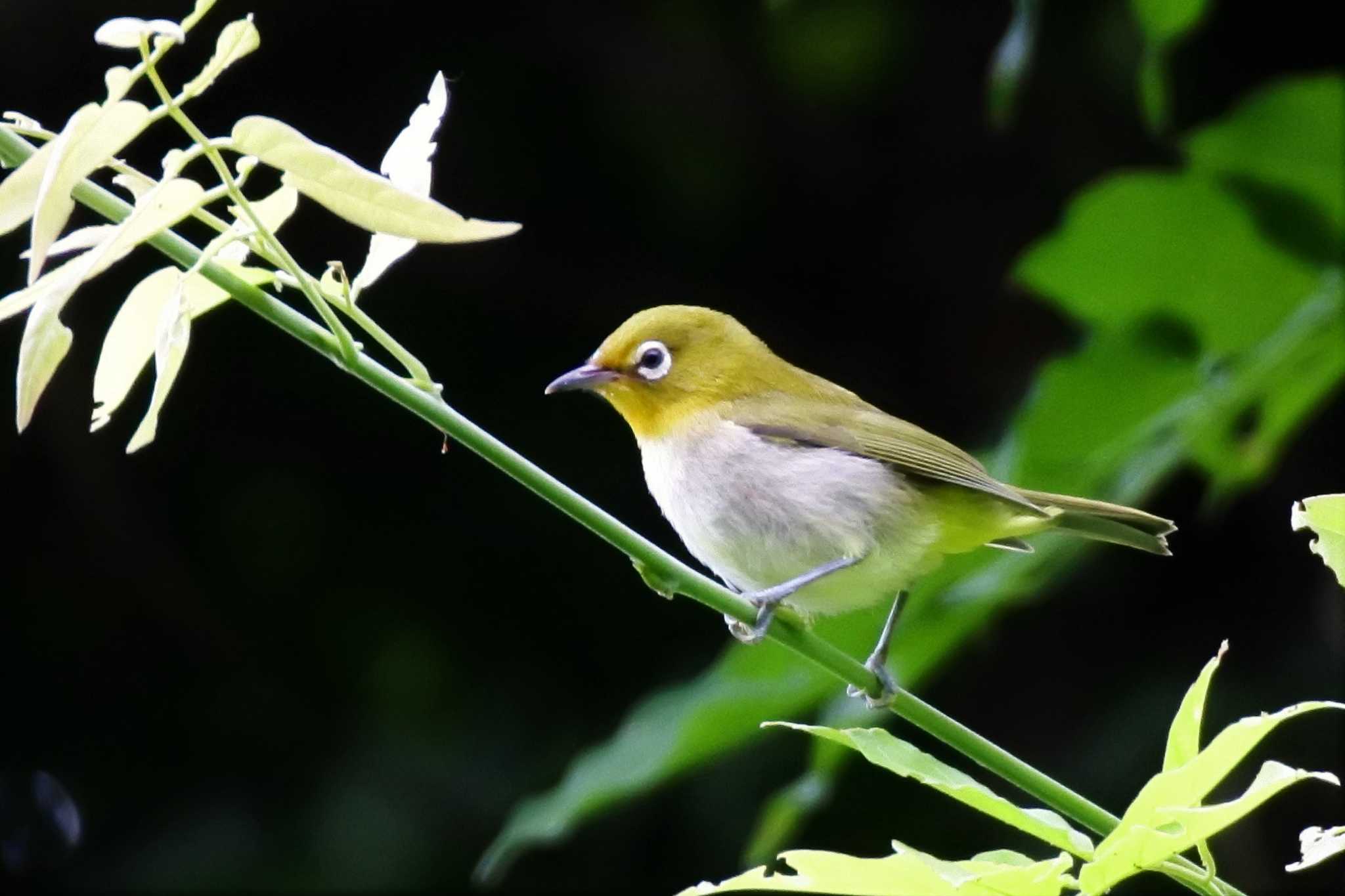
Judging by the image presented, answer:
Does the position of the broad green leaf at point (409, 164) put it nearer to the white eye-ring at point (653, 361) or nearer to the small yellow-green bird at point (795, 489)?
the small yellow-green bird at point (795, 489)

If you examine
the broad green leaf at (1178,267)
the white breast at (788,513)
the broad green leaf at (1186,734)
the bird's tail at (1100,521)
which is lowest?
the broad green leaf at (1186,734)

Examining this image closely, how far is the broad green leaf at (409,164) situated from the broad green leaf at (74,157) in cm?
21

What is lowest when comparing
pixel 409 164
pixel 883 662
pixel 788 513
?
pixel 409 164

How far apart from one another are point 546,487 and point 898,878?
1.35 feet

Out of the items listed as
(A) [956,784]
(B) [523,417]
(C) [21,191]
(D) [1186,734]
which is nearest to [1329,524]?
(D) [1186,734]

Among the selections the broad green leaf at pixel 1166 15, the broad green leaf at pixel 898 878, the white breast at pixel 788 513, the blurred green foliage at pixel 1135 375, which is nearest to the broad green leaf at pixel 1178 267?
the blurred green foliage at pixel 1135 375

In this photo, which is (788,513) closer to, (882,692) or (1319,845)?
(882,692)

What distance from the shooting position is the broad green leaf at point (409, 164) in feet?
4.36

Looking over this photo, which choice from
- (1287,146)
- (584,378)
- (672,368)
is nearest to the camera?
(584,378)

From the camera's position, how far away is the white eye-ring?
288cm

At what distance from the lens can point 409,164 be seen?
1.35 m

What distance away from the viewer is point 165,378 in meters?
1.17

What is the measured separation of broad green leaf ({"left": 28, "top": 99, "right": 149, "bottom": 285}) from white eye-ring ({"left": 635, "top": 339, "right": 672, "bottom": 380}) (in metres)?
1.76

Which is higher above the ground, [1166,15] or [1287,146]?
[1287,146]
